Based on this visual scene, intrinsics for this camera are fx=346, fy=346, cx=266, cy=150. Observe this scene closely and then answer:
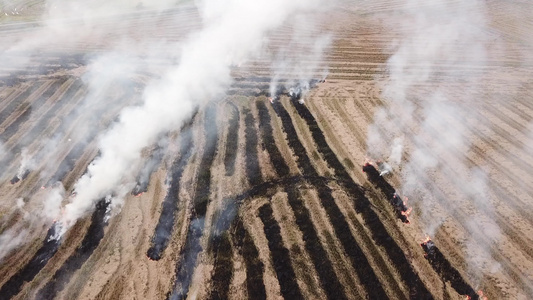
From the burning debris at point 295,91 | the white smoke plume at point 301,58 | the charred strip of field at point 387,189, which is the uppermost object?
the white smoke plume at point 301,58

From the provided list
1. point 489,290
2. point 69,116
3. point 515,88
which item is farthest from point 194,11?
point 489,290

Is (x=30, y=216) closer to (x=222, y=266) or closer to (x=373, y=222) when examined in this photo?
(x=222, y=266)

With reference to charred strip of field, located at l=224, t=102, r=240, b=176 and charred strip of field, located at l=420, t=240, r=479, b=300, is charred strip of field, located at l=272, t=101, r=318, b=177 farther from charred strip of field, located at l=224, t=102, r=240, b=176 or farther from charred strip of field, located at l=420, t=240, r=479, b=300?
charred strip of field, located at l=420, t=240, r=479, b=300

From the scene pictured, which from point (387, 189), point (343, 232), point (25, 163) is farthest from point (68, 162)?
point (387, 189)

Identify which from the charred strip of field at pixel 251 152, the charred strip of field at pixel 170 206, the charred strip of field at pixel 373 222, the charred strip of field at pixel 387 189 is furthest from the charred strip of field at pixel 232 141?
the charred strip of field at pixel 387 189

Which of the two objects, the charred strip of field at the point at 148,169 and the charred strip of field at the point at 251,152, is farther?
the charred strip of field at the point at 251,152

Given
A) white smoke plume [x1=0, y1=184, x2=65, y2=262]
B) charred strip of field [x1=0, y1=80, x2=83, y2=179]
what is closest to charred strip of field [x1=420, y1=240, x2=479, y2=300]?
white smoke plume [x1=0, y1=184, x2=65, y2=262]

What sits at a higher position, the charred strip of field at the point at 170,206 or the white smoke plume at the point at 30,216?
the white smoke plume at the point at 30,216

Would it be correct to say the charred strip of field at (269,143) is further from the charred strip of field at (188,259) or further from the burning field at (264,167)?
the charred strip of field at (188,259)

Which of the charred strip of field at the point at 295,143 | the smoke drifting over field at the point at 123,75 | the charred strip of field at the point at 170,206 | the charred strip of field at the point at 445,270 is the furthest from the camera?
the charred strip of field at the point at 295,143
